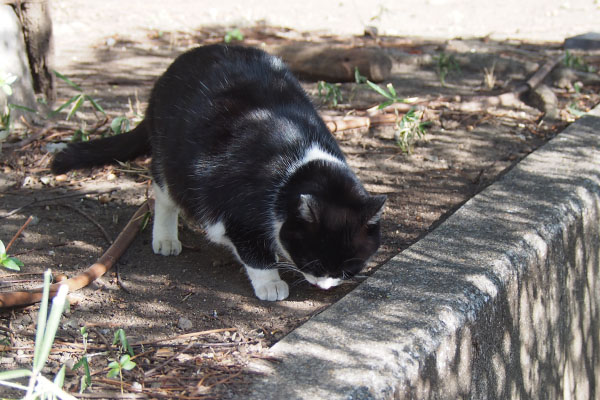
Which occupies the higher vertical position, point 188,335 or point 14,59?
point 14,59

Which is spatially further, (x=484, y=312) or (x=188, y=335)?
(x=484, y=312)

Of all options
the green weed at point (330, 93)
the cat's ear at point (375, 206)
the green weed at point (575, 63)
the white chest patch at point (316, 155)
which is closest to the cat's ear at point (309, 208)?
the cat's ear at point (375, 206)

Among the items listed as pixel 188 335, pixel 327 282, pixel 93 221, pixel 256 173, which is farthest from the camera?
pixel 93 221

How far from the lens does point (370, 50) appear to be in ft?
17.0

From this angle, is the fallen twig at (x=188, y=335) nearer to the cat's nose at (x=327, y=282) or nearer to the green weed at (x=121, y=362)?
the green weed at (x=121, y=362)

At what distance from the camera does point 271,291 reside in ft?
8.80

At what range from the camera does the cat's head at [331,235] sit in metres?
2.51

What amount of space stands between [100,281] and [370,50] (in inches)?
123

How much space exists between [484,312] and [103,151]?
6.82ft

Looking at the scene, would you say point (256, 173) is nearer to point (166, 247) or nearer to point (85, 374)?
point (166, 247)

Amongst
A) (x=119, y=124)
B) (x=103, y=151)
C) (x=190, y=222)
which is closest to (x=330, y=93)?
(x=119, y=124)

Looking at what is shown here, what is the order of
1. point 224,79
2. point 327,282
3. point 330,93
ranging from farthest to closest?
1. point 330,93
2. point 224,79
3. point 327,282

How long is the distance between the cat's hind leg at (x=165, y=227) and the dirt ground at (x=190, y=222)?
5cm

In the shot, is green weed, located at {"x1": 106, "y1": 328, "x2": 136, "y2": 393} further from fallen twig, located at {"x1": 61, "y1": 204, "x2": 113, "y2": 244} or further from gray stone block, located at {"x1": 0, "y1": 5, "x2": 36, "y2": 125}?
gray stone block, located at {"x1": 0, "y1": 5, "x2": 36, "y2": 125}
